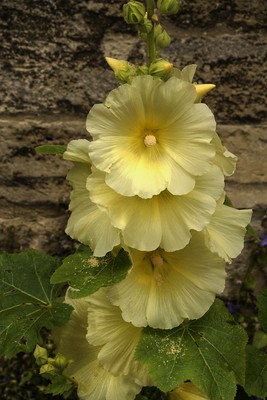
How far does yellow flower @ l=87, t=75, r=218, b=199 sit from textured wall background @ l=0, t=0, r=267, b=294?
2.51ft

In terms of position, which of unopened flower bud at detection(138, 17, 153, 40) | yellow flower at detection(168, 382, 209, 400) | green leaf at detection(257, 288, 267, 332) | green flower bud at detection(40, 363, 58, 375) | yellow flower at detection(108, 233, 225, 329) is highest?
unopened flower bud at detection(138, 17, 153, 40)

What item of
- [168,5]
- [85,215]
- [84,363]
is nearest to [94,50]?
[168,5]

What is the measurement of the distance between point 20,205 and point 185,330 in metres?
0.80

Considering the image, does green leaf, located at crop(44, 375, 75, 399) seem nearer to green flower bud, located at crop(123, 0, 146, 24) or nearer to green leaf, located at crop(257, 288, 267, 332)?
green leaf, located at crop(257, 288, 267, 332)

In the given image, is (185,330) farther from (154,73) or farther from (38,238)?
(38,238)

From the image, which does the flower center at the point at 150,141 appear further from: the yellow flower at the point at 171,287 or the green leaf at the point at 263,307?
the green leaf at the point at 263,307

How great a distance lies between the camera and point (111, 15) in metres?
1.56

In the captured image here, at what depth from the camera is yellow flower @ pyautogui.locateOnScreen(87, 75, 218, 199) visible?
33.3 inches

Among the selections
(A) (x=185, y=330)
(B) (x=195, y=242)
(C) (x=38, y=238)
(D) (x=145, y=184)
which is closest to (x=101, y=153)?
(D) (x=145, y=184)

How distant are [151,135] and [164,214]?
12 cm

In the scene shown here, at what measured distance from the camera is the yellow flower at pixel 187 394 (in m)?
1.12

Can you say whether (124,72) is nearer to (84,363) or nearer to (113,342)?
(113,342)

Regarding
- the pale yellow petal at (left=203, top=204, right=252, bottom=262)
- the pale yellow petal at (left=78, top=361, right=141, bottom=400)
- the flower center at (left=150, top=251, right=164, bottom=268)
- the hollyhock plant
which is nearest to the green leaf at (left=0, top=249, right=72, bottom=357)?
the hollyhock plant

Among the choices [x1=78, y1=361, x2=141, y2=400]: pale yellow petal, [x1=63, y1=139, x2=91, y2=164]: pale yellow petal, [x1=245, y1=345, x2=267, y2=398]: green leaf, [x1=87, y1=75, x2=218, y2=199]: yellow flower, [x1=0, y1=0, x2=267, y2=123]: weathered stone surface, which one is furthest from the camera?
[x1=0, y1=0, x2=267, y2=123]: weathered stone surface
